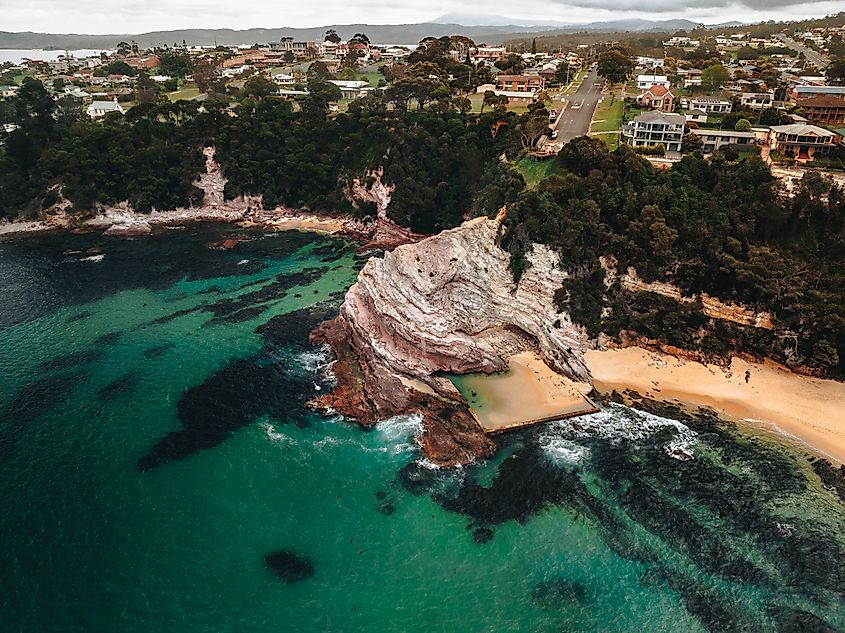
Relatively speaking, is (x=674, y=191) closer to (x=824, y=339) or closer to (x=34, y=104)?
(x=824, y=339)

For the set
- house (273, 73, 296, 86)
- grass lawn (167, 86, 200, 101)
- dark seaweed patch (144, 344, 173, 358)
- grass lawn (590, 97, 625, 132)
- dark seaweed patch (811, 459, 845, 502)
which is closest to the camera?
dark seaweed patch (811, 459, 845, 502)

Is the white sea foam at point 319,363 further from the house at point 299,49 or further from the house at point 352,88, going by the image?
the house at point 299,49

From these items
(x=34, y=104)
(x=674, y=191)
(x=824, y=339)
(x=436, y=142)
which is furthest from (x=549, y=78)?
(x=34, y=104)

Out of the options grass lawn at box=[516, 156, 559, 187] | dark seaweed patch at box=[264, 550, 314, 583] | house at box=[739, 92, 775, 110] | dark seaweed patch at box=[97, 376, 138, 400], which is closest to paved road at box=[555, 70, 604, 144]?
grass lawn at box=[516, 156, 559, 187]

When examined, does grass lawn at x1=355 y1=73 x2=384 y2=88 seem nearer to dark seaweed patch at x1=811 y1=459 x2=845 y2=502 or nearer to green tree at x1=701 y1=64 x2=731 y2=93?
green tree at x1=701 y1=64 x2=731 y2=93

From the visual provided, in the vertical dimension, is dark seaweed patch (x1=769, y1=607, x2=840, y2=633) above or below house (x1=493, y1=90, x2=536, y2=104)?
below

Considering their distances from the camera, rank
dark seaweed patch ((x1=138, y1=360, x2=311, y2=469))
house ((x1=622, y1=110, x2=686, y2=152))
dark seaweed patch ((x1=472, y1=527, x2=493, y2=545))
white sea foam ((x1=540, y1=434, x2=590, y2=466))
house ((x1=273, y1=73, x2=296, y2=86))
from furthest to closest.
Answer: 1. house ((x1=273, y1=73, x2=296, y2=86))
2. house ((x1=622, y1=110, x2=686, y2=152))
3. dark seaweed patch ((x1=138, y1=360, x2=311, y2=469))
4. white sea foam ((x1=540, y1=434, x2=590, y2=466))
5. dark seaweed patch ((x1=472, y1=527, x2=493, y2=545))

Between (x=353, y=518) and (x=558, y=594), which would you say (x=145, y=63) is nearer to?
(x=353, y=518)
